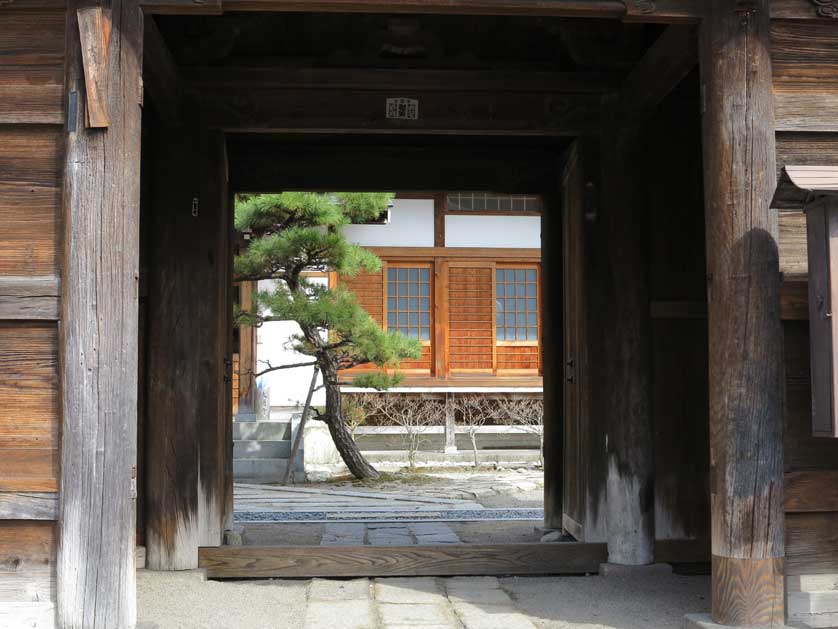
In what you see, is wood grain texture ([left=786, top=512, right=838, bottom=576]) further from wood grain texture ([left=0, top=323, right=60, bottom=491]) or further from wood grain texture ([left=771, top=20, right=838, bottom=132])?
wood grain texture ([left=0, top=323, right=60, bottom=491])

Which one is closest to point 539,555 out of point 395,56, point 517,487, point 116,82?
point 395,56

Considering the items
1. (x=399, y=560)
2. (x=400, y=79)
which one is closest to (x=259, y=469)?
(x=399, y=560)

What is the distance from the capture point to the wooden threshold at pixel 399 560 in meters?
5.72

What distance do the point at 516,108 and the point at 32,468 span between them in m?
3.45

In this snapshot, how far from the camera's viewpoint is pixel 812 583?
4.17 m

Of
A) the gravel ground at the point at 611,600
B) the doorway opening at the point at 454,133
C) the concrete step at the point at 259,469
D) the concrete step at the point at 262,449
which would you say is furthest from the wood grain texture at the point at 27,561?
the concrete step at the point at 262,449

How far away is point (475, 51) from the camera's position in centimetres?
600

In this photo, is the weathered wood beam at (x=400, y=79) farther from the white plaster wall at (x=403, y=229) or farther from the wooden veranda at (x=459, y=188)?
the white plaster wall at (x=403, y=229)

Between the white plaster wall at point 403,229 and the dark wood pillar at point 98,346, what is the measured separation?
38.7 ft

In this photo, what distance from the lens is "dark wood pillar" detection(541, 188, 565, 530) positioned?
281 inches

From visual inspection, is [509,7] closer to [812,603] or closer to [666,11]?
[666,11]

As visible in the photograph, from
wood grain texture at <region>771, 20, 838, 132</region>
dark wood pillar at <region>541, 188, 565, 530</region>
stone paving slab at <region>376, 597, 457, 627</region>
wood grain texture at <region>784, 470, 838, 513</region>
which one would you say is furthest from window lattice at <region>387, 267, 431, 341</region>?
wood grain texture at <region>784, 470, 838, 513</region>

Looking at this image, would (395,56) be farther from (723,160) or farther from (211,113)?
(723,160)

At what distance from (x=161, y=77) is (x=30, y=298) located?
5.61 ft
